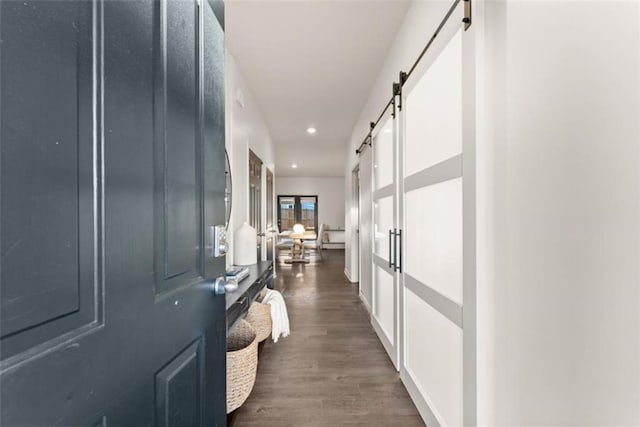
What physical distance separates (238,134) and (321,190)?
28.8 ft

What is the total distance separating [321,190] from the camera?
1192cm

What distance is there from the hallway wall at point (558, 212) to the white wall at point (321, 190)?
10.7 meters

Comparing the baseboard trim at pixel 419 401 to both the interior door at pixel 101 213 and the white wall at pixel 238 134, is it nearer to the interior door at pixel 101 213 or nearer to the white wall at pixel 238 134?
the interior door at pixel 101 213

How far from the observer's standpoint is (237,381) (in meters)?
1.71

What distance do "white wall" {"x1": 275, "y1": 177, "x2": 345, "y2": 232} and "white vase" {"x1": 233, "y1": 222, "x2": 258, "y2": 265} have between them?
8.92 m

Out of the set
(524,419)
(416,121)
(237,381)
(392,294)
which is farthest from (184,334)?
(392,294)

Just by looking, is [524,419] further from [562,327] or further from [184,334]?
[184,334]

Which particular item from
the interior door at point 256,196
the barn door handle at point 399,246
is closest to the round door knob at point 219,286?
the barn door handle at point 399,246

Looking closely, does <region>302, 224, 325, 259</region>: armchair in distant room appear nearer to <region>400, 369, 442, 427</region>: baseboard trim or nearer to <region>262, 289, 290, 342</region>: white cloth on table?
<region>262, 289, 290, 342</region>: white cloth on table

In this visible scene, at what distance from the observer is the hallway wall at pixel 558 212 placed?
0.76m

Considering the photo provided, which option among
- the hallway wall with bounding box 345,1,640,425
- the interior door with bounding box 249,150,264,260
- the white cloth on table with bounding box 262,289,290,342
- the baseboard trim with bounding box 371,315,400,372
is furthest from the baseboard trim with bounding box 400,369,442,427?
the interior door with bounding box 249,150,264,260

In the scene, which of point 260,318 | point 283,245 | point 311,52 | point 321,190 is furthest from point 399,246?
point 321,190

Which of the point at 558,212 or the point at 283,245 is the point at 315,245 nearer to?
the point at 283,245

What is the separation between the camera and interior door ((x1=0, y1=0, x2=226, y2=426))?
0.44 meters
